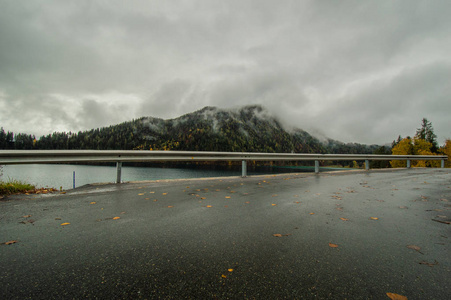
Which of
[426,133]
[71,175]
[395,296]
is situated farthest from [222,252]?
[426,133]

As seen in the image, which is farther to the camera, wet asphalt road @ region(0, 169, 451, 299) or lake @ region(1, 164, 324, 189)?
lake @ region(1, 164, 324, 189)

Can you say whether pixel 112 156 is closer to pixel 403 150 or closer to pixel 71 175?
pixel 71 175

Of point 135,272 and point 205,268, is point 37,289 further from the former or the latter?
point 205,268

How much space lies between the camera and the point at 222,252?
2.15 meters

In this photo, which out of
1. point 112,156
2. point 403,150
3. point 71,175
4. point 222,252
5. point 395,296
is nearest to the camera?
point 395,296

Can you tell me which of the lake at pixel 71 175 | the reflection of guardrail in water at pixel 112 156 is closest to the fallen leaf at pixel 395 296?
the reflection of guardrail in water at pixel 112 156

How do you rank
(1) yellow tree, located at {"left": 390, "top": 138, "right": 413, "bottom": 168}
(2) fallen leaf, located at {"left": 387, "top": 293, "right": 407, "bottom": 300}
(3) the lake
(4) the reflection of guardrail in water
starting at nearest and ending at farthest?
1. (2) fallen leaf, located at {"left": 387, "top": 293, "right": 407, "bottom": 300}
2. (4) the reflection of guardrail in water
3. (3) the lake
4. (1) yellow tree, located at {"left": 390, "top": 138, "right": 413, "bottom": 168}

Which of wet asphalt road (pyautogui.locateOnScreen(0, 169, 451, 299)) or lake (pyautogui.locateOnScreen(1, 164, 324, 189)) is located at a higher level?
wet asphalt road (pyautogui.locateOnScreen(0, 169, 451, 299))

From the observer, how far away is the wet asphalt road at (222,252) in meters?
1.56

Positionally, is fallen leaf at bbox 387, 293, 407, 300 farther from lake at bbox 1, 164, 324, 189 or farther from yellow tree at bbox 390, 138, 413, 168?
yellow tree at bbox 390, 138, 413, 168

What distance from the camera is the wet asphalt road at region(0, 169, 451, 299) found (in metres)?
1.56

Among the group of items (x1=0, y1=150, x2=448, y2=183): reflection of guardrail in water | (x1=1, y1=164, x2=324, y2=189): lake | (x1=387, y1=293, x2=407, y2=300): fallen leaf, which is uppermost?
(x1=0, y1=150, x2=448, y2=183): reflection of guardrail in water

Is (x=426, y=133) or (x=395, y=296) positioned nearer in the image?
(x=395, y=296)

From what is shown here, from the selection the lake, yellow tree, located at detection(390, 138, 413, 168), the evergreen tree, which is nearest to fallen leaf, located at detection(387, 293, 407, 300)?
the lake
